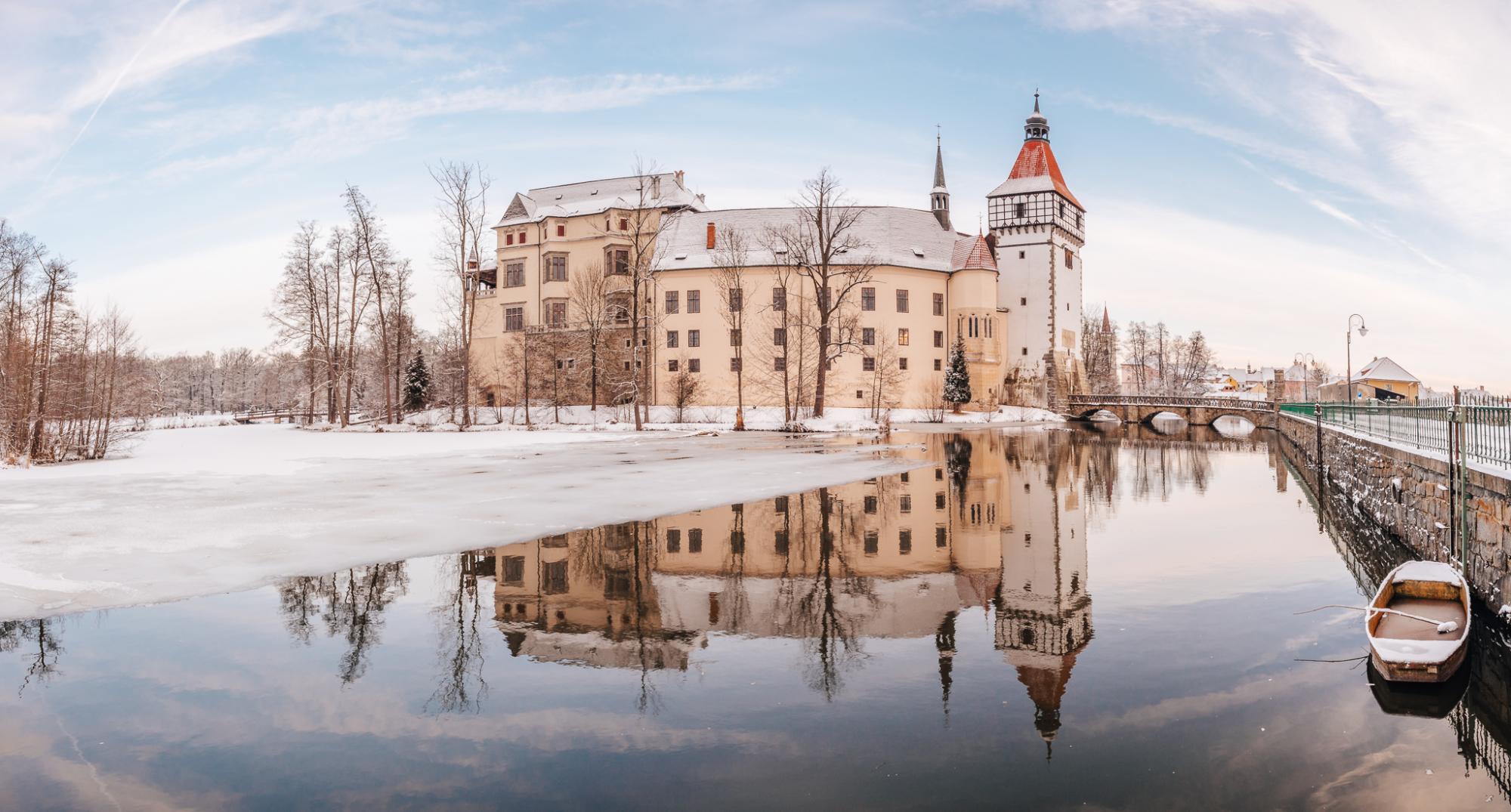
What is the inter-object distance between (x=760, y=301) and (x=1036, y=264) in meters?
23.7

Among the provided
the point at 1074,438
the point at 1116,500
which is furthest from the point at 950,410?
the point at 1116,500

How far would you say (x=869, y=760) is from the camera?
5.58 meters

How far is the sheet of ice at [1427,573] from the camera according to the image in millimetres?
8578

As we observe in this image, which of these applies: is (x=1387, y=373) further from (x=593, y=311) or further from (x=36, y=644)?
(x=36, y=644)

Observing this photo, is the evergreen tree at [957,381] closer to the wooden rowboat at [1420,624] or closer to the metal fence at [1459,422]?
the metal fence at [1459,422]

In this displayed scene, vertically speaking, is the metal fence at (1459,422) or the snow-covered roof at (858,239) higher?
the snow-covered roof at (858,239)

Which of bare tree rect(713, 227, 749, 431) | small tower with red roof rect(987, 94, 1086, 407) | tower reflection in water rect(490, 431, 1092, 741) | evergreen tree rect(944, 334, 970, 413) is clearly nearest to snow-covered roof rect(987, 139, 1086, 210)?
small tower with red roof rect(987, 94, 1086, 407)

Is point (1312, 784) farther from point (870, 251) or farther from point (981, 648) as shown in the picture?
point (870, 251)

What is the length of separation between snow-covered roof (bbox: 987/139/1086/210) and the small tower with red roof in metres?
0.06

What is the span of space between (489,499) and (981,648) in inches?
455

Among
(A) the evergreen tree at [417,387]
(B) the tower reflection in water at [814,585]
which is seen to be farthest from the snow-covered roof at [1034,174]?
(B) the tower reflection in water at [814,585]

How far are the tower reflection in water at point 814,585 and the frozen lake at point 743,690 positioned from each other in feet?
0.20

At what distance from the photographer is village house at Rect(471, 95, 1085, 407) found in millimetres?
62188

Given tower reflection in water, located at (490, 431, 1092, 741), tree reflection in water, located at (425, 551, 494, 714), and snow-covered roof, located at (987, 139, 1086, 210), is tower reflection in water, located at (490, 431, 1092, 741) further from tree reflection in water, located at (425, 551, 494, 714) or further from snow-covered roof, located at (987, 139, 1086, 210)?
snow-covered roof, located at (987, 139, 1086, 210)
